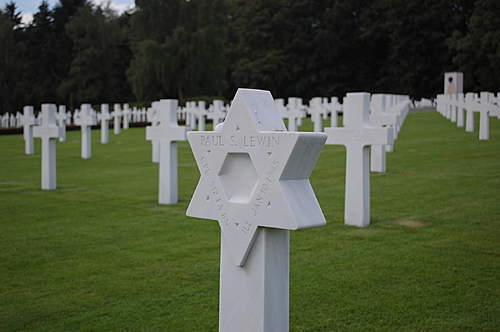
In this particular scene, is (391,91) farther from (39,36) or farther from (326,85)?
(39,36)

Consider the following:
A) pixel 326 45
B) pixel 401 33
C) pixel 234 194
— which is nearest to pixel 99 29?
pixel 326 45

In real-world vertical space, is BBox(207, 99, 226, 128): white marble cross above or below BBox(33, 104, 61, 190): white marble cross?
above

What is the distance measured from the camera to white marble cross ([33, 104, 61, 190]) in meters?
11.3

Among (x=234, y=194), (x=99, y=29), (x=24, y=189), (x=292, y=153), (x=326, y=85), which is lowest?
(x=24, y=189)

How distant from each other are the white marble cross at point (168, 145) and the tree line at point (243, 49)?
36.7 metres

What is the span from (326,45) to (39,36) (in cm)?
2554

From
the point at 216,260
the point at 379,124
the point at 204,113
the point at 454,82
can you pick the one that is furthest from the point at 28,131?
the point at 454,82

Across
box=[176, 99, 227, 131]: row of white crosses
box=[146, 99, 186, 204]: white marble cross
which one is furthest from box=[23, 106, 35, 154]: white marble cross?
box=[146, 99, 186, 204]: white marble cross

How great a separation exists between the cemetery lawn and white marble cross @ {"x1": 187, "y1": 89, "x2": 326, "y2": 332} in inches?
55.0

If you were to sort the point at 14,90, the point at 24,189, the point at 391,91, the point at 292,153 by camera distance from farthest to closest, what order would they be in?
the point at 391,91 → the point at 14,90 → the point at 24,189 → the point at 292,153

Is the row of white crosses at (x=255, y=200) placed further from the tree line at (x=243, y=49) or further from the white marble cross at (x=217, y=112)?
the tree line at (x=243, y=49)

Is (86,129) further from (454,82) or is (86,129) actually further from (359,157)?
(454,82)

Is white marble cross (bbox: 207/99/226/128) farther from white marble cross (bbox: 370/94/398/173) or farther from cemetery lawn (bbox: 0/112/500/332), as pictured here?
cemetery lawn (bbox: 0/112/500/332)

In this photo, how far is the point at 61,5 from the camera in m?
59.5
